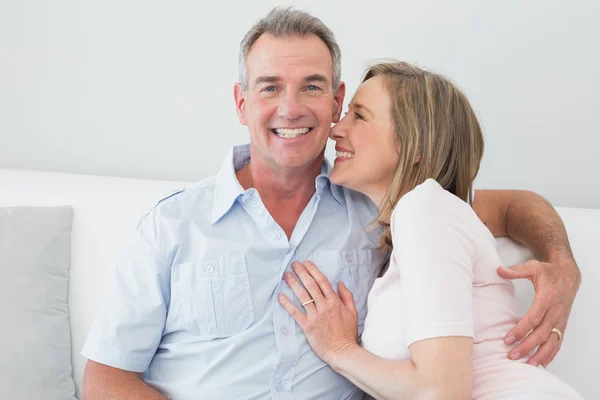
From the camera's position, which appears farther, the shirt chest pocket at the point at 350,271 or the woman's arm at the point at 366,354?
the shirt chest pocket at the point at 350,271

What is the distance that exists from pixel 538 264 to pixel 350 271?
43 centimetres

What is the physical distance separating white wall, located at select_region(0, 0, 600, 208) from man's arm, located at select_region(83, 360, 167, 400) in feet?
2.74

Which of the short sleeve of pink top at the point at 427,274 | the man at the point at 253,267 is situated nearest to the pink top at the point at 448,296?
the short sleeve of pink top at the point at 427,274

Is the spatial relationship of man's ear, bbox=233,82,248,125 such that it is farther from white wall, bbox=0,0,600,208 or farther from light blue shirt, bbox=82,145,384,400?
white wall, bbox=0,0,600,208

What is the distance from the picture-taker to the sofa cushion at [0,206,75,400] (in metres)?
1.62

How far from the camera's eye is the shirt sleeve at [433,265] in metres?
1.19

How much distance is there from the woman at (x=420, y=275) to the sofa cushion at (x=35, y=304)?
2.02 feet

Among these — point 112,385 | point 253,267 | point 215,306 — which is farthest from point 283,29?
point 112,385

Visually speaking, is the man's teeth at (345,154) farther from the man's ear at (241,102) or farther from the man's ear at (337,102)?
the man's ear at (241,102)

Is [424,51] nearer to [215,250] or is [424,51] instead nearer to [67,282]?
[215,250]

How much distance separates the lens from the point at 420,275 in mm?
1219

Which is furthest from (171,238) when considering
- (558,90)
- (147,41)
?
(558,90)

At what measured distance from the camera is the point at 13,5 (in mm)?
2115

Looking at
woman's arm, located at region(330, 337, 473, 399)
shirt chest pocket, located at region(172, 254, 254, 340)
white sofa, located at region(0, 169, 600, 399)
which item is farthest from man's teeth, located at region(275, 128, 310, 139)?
woman's arm, located at region(330, 337, 473, 399)
